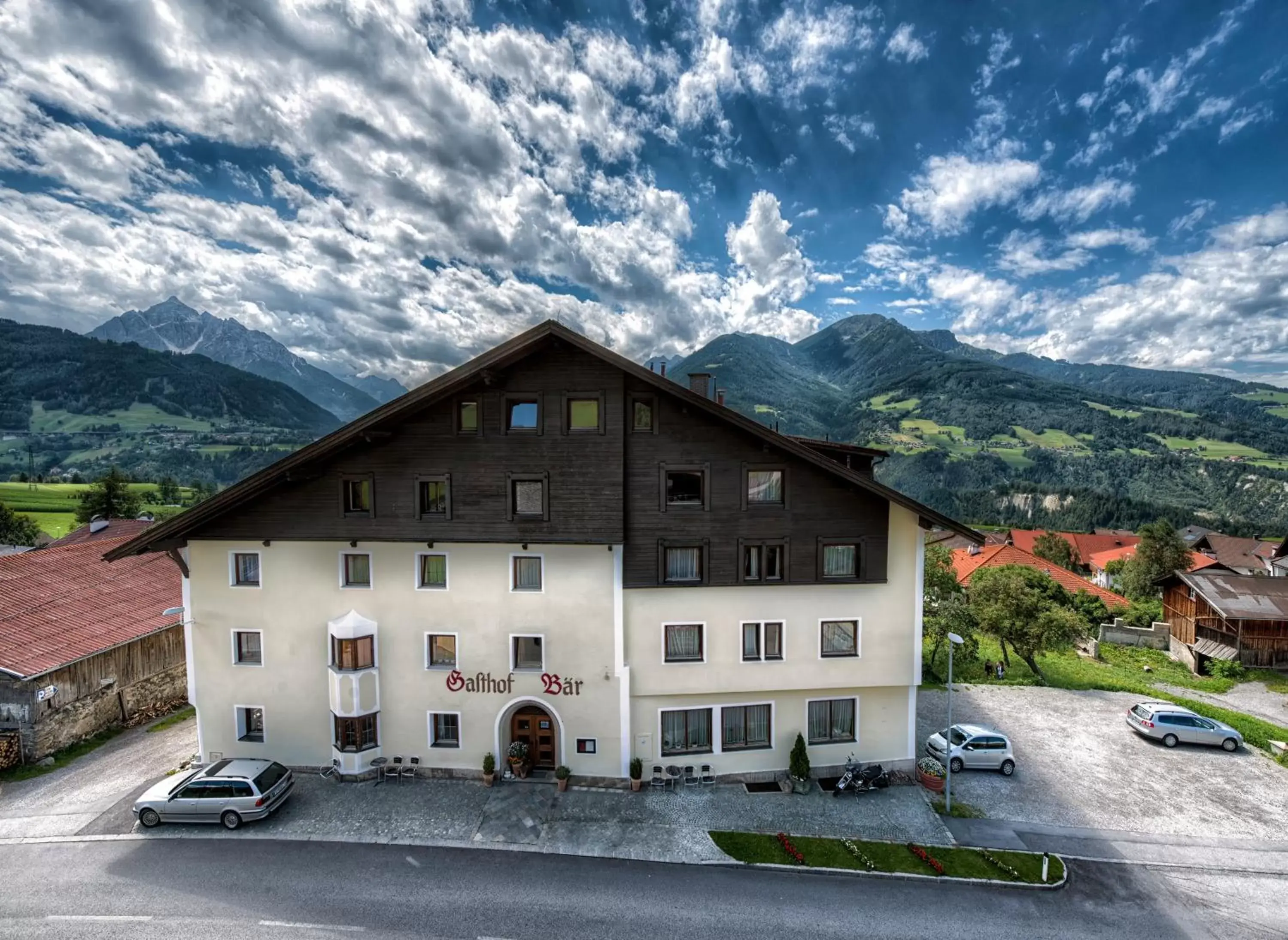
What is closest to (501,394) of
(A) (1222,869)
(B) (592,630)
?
(B) (592,630)

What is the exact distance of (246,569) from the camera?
20.9 m

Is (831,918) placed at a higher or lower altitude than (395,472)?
lower

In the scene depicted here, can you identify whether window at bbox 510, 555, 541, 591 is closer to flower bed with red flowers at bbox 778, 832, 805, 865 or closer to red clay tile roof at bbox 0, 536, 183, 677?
flower bed with red flowers at bbox 778, 832, 805, 865

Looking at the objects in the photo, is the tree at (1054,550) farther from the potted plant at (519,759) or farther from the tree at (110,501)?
the tree at (110,501)

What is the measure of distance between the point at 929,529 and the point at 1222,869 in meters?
13.5

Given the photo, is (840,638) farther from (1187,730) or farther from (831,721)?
(1187,730)

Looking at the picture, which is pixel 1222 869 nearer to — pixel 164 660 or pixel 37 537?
pixel 164 660

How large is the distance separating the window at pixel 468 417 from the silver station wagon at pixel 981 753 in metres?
22.9

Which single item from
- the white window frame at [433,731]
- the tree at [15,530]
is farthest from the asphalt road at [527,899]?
the tree at [15,530]

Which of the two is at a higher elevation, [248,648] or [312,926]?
[248,648]

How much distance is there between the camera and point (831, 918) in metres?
15.0

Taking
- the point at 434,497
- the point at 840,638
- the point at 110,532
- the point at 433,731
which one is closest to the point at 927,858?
the point at 840,638

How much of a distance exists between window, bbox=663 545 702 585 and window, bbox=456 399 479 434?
8.75 meters

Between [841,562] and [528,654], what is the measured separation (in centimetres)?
1283
